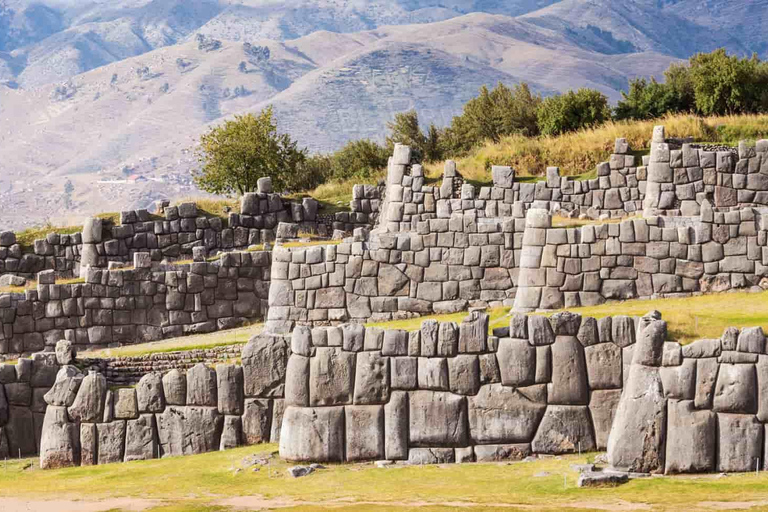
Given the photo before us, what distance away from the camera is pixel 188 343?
38.0m

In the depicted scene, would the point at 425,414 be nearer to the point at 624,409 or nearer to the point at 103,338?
the point at 624,409

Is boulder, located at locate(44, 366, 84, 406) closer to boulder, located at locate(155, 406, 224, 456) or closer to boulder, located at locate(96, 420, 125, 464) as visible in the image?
boulder, located at locate(96, 420, 125, 464)

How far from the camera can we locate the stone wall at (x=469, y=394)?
24844mm

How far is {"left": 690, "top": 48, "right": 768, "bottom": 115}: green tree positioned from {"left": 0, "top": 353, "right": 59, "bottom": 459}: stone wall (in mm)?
29476

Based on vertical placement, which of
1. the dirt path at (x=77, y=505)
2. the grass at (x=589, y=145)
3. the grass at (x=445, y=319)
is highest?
the grass at (x=589, y=145)

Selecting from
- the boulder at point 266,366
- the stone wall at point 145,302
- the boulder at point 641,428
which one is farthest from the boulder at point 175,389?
the stone wall at point 145,302

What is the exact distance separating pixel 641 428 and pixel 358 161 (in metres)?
40.6

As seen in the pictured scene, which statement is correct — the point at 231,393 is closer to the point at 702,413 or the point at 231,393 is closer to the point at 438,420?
the point at 438,420

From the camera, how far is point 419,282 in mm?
35188

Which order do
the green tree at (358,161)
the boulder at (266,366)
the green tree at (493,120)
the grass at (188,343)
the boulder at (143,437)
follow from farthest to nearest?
the green tree at (358,161)
the green tree at (493,120)
the grass at (188,343)
the boulder at (143,437)
the boulder at (266,366)

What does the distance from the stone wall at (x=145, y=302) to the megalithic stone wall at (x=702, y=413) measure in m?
19.3

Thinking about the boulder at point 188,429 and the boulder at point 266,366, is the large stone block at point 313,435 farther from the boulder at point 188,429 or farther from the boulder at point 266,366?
the boulder at point 188,429

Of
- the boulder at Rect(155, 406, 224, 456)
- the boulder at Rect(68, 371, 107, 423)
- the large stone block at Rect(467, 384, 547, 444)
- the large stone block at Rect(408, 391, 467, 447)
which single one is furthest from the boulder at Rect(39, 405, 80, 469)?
the large stone block at Rect(467, 384, 547, 444)

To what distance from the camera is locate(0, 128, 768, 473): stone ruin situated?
23.5 m
